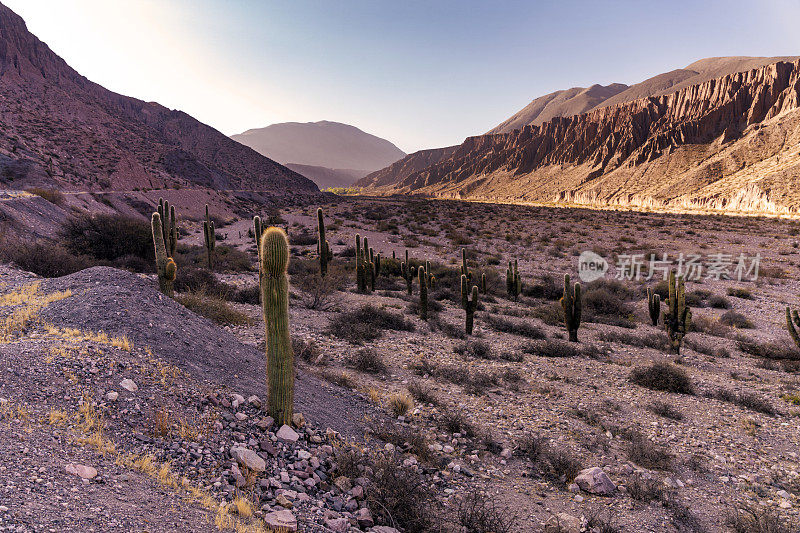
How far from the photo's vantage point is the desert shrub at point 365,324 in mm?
10008

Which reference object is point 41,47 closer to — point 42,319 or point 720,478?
point 42,319

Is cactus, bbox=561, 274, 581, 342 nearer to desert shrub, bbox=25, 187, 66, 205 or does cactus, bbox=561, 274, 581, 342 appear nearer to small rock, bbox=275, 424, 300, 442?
small rock, bbox=275, 424, 300, 442

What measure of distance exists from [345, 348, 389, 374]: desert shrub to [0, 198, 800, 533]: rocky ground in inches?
1.8

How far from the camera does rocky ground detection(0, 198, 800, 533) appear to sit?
11.6 ft

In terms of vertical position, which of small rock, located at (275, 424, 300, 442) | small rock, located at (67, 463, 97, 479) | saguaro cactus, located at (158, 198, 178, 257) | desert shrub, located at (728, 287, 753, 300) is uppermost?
saguaro cactus, located at (158, 198, 178, 257)

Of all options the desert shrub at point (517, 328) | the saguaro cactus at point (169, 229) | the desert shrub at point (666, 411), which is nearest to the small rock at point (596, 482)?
the desert shrub at point (666, 411)

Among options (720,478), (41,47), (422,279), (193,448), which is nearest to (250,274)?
(422,279)

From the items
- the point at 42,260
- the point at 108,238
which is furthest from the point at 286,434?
the point at 108,238

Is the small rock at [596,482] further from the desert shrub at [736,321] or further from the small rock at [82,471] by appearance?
the desert shrub at [736,321]

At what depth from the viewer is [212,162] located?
263 feet

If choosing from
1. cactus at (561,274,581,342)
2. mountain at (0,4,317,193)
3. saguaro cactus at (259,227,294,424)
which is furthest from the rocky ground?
mountain at (0,4,317,193)

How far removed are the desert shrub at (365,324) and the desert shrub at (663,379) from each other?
18.4 feet

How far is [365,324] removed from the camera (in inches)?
427

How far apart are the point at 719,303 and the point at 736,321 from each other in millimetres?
2530
